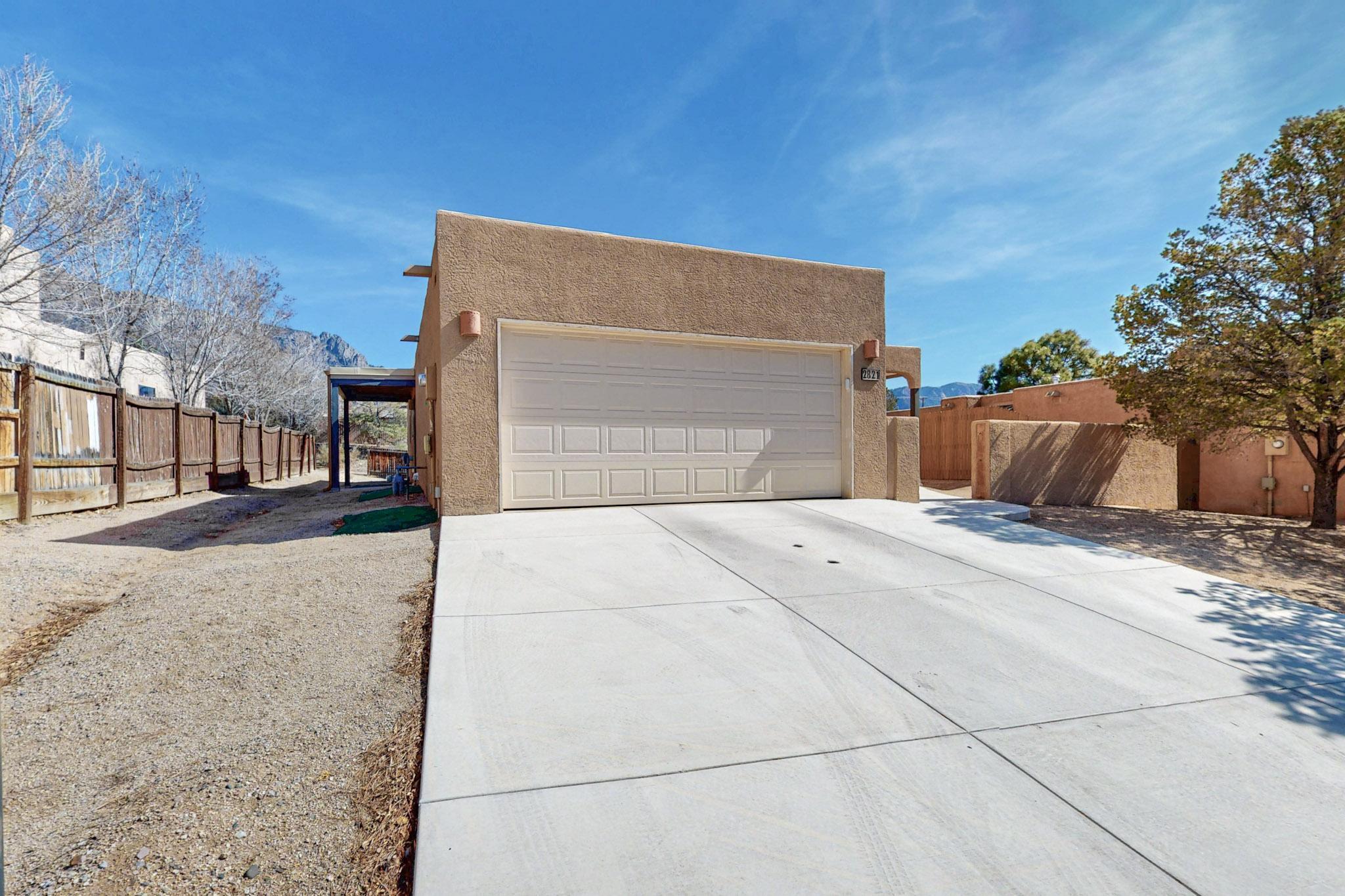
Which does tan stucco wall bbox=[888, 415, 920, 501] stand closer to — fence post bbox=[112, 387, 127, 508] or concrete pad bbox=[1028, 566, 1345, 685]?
concrete pad bbox=[1028, 566, 1345, 685]

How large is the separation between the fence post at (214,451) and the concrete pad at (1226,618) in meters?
15.5

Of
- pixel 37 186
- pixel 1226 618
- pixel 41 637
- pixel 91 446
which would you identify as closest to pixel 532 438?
pixel 41 637

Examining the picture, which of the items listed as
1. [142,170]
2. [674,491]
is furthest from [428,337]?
[142,170]

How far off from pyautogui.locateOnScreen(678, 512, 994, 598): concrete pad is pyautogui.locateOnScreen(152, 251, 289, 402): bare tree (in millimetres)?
20366

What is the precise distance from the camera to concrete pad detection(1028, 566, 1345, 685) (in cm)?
364

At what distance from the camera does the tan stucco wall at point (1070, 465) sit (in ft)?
36.3

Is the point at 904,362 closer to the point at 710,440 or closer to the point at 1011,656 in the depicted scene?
the point at 710,440

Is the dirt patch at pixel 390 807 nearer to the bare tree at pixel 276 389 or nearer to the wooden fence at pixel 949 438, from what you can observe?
the wooden fence at pixel 949 438

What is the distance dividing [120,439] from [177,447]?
2189 mm

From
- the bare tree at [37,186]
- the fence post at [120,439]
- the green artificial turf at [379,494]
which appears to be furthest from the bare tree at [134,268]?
A: the green artificial turf at [379,494]

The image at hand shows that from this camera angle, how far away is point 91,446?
8867 millimetres

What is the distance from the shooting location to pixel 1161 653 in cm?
368

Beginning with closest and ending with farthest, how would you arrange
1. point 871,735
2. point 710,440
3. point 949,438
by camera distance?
1. point 871,735
2. point 710,440
3. point 949,438

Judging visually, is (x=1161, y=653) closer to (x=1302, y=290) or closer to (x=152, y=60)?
(x=1302, y=290)
